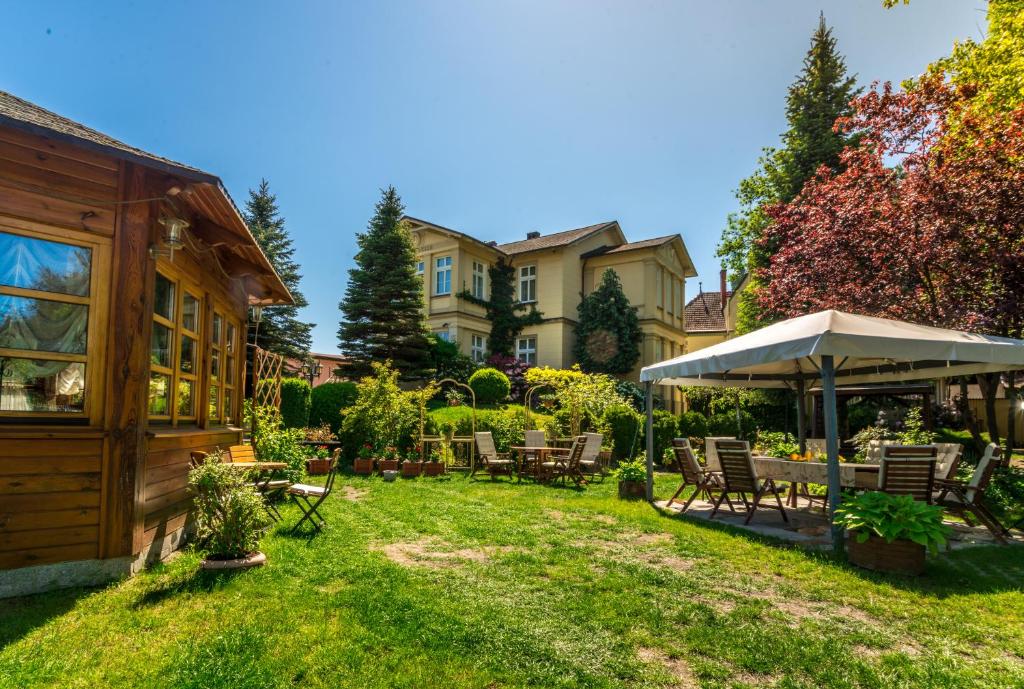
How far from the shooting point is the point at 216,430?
7203mm

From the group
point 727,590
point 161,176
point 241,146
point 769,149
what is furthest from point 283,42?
point 769,149

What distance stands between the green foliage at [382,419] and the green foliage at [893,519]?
9680 millimetres

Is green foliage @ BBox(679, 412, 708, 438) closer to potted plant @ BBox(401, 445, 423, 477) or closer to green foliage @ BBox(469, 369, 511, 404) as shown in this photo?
green foliage @ BBox(469, 369, 511, 404)

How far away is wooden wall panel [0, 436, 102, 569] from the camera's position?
167 inches

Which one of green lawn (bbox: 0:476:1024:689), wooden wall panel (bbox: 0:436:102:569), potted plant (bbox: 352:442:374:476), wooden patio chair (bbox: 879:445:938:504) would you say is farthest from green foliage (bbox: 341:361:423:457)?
wooden patio chair (bbox: 879:445:938:504)

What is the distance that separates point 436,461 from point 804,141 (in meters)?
18.2

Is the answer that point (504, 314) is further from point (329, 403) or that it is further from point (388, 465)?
point (388, 465)

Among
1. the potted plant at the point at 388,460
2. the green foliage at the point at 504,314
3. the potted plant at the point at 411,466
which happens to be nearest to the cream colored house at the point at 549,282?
the green foliage at the point at 504,314

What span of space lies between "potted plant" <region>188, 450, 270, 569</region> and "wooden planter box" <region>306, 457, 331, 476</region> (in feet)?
22.8

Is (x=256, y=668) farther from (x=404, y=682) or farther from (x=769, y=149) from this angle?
(x=769, y=149)

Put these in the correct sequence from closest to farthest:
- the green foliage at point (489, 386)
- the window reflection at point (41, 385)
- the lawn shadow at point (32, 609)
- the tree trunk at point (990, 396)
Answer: the lawn shadow at point (32, 609) → the window reflection at point (41, 385) → the tree trunk at point (990, 396) → the green foliage at point (489, 386)

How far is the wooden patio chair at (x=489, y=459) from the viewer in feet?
40.4

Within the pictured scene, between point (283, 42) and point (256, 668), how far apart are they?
919 centimetres

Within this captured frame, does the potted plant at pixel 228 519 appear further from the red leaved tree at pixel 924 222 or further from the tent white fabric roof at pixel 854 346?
the red leaved tree at pixel 924 222
